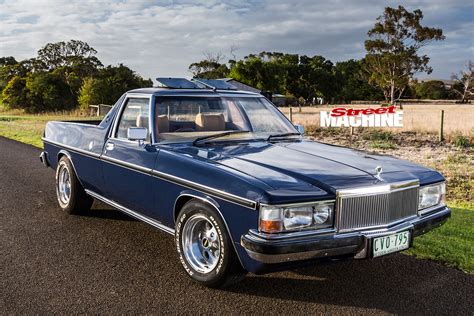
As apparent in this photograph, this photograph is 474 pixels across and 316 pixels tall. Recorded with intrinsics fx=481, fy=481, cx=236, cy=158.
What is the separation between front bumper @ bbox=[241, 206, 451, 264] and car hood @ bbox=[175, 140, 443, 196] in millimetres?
348

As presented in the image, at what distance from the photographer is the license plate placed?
348 cm

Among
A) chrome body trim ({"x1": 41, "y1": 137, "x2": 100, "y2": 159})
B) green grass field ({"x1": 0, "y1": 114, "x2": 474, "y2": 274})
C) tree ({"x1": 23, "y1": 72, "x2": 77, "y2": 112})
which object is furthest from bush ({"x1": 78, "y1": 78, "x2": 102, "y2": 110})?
green grass field ({"x1": 0, "y1": 114, "x2": 474, "y2": 274})

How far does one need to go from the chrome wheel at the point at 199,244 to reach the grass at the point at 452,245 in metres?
2.14

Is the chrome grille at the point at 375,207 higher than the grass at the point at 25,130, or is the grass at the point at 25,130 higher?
the chrome grille at the point at 375,207

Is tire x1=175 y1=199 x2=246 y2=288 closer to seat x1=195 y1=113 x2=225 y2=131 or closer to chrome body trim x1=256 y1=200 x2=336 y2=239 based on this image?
chrome body trim x1=256 y1=200 x2=336 y2=239

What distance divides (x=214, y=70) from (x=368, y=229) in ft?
220

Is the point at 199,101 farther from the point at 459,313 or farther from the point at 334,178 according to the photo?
the point at 459,313

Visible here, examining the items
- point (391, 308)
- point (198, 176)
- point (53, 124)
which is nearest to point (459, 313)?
point (391, 308)

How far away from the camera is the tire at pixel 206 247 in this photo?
11.9ft

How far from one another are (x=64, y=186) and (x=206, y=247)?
3.24m

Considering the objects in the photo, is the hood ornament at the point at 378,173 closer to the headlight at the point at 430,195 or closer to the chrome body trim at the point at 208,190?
the headlight at the point at 430,195

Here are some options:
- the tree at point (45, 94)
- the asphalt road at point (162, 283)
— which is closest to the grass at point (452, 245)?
the asphalt road at point (162, 283)

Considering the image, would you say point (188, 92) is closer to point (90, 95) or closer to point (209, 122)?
point (209, 122)

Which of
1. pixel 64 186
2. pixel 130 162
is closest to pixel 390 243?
pixel 130 162
